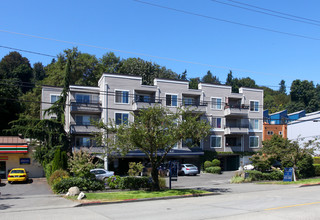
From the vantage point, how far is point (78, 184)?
21.9 m

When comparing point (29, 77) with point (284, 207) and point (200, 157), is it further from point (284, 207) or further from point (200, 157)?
point (284, 207)

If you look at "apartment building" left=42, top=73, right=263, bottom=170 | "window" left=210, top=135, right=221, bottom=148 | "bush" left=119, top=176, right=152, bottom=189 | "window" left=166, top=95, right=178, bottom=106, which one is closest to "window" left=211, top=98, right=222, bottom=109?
"apartment building" left=42, top=73, right=263, bottom=170

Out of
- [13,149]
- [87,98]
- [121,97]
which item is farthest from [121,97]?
[13,149]

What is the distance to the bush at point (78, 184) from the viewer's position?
70.1 ft

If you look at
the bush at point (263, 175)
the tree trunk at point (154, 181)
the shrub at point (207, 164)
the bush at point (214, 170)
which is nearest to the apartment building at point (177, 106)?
the shrub at point (207, 164)

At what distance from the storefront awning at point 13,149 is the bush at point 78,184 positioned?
Result: 50.5ft

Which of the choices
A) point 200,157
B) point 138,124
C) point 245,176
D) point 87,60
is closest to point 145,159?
point 200,157

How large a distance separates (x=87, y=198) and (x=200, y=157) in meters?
29.2

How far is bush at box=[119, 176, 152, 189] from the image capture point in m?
22.8

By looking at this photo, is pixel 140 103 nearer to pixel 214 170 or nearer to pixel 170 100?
pixel 170 100

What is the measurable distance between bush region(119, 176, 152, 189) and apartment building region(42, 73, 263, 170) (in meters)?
14.7

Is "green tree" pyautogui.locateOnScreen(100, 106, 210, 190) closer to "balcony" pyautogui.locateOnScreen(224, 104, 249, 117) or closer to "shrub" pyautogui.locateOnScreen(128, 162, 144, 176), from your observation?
"shrub" pyautogui.locateOnScreen(128, 162, 144, 176)

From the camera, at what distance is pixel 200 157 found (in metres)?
45.0

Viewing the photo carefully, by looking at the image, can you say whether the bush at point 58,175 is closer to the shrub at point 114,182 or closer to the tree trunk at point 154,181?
the shrub at point 114,182
